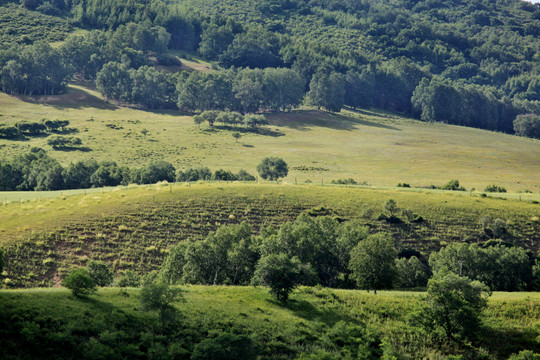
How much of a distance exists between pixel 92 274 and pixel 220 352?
88.4ft

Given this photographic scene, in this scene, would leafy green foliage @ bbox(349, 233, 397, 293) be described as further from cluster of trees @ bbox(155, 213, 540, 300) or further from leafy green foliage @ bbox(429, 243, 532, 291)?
leafy green foliage @ bbox(429, 243, 532, 291)

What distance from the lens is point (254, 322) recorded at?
44.7 m

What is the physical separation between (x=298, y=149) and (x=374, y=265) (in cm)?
10609

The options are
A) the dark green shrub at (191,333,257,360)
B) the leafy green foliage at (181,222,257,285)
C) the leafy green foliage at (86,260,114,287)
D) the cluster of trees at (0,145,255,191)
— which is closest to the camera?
the dark green shrub at (191,333,257,360)

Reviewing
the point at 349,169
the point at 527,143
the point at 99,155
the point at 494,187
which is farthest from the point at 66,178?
the point at 527,143

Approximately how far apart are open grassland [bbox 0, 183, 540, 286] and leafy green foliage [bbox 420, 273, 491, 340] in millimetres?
34379

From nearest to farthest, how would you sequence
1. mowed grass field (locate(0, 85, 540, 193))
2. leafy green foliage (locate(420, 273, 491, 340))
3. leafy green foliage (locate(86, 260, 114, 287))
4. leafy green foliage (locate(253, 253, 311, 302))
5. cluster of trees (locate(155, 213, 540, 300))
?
leafy green foliage (locate(420, 273, 491, 340)) → leafy green foliage (locate(253, 253, 311, 302)) → leafy green foliage (locate(86, 260, 114, 287)) → cluster of trees (locate(155, 213, 540, 300)) → mowed grass field (locate(0, 85, 540, 193))

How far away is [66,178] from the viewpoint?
4461 inches

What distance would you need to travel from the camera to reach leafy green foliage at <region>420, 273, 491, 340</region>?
145 feet

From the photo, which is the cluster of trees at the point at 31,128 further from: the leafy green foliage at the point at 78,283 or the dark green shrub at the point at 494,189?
the dark green shrub at the point at 494,189

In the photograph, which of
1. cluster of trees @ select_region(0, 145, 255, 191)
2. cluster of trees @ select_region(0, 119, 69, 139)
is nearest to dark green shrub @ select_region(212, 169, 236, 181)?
cluster of trees @ select_region(0, 145, 255, 191)

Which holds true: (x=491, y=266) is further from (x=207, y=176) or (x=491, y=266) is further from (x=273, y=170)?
(x=207, y=176)

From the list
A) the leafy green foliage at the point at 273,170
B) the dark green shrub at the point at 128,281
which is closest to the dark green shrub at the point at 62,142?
the leafy green foliage at the point at 273,170

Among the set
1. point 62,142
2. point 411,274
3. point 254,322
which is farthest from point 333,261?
point 62,142
